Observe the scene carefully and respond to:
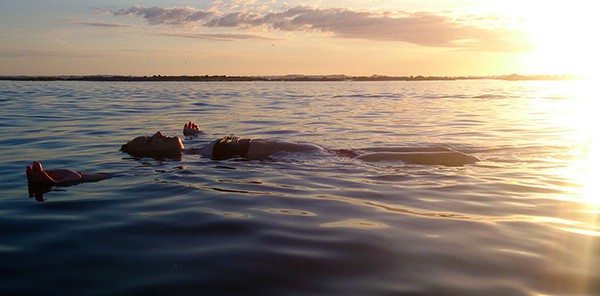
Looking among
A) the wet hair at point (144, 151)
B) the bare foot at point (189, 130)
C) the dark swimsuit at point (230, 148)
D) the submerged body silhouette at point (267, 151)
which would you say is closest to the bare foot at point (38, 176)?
the wet hair at point (144, 151)

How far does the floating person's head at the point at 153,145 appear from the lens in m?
10.6

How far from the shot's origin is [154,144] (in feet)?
35.0

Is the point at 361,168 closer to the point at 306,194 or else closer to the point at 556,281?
the point at 306,194

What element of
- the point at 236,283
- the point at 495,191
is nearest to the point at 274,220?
the point at 236,283

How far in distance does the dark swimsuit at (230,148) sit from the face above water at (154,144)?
110cm

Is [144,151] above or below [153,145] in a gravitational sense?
below

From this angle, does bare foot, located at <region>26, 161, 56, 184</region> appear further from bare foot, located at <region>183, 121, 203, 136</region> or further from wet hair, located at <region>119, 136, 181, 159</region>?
bare foot, located at <region>183, 121, 203, 136</region>

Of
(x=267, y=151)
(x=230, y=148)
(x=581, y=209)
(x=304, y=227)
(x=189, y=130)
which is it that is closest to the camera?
(x=304, y=227)

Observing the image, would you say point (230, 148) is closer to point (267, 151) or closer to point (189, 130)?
point (267, 151)

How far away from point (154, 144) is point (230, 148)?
1786 mm

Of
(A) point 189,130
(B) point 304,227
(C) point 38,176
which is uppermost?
(A) point 189,130

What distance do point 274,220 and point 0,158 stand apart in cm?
717

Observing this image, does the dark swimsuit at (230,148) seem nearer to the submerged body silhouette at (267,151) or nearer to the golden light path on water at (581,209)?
the submerged body silhouette at (267,151)

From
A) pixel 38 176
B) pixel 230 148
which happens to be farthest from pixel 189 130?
pixel 38 176
